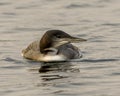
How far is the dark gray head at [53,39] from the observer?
61.6ft

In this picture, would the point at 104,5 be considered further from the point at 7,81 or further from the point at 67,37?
the point at 7,81

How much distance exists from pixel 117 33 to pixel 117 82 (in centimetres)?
526

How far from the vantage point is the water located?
15.4 meters

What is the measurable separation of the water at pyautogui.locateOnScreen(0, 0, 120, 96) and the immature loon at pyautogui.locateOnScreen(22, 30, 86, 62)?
0.91 feet

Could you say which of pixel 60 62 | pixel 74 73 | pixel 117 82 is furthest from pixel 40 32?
pixel 117 82

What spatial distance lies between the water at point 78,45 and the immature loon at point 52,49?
0.91 ft

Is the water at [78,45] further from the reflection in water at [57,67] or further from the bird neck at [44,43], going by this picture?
the bird neck at [44,43]

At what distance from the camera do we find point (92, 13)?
77.1ft

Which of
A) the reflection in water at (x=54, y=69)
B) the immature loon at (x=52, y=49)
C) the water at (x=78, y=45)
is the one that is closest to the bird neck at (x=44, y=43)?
the immature loon at (x=52, y=49)

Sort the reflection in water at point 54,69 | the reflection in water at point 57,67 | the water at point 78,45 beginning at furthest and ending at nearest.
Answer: the reflection in water at point 57,67 → the reflection in water at point 54,69 → the water at point 78,45

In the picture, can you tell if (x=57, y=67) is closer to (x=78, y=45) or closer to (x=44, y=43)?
(x=44, y=43)

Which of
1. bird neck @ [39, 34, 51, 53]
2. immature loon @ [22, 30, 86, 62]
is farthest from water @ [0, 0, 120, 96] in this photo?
bird neck @ [39, 34, 51, 53]

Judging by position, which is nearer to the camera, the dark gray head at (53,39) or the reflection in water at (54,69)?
the reflection in water at (54,69)

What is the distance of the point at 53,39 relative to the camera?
18.9 m
